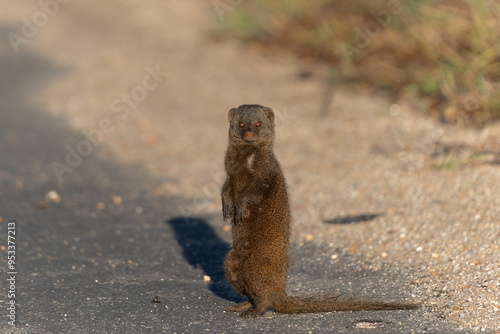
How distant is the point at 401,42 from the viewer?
8.46m

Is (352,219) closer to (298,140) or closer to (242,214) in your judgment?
(242,214)

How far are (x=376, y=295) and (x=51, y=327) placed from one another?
192 centimetres

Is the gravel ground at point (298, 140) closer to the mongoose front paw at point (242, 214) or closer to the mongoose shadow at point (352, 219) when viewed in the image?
the mongoose shadow at point (352, 219)

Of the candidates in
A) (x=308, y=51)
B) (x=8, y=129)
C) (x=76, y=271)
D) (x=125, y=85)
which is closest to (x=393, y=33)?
(x=308, y=51)

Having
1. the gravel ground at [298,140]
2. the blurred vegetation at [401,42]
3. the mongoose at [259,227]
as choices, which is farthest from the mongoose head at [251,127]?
the blurred vegetation at [401,42]

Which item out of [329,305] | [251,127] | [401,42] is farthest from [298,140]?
[329,305]

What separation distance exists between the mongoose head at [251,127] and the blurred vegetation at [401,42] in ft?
11.0

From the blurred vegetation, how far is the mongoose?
3441 mm

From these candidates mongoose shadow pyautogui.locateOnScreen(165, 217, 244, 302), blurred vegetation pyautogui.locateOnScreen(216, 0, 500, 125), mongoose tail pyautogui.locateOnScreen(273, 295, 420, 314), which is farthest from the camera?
blurred vegetation pyautogui.locateOnScreen(216, 0, 500, 125)

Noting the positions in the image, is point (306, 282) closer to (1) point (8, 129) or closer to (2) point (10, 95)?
(1) point (8, 129)

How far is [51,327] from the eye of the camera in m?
3.59

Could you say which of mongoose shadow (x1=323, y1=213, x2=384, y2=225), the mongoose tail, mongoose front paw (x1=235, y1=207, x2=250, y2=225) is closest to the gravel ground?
mongoose shadow (x1=323, y1=213, x2=384, y2=225)

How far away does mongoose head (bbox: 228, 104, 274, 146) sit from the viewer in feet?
12.5

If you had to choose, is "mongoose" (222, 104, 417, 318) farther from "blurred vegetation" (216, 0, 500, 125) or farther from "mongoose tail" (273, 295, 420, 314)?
Result: "blurred vegetation" (216, 0, 500, 125)
